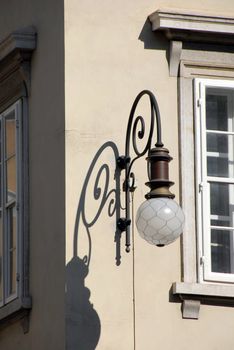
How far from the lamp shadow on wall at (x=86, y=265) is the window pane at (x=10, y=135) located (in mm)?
1646

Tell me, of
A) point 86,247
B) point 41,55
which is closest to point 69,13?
point 41,55

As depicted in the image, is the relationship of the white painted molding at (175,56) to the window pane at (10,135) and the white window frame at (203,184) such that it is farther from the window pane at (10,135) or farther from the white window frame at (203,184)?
the window pane at (10,135)

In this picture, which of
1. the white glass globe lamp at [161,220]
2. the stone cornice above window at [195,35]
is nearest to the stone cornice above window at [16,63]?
the stone cornice above window at [195,35]

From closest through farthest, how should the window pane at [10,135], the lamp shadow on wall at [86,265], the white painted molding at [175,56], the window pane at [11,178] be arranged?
1. the lamp shadow on wall at [86,265]
2. the white painted molding at [175,56]
3. the window pane at [11,178]
4. the window pane at [10,135]

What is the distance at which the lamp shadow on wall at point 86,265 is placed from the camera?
17.4 m

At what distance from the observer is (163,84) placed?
60.1 feet

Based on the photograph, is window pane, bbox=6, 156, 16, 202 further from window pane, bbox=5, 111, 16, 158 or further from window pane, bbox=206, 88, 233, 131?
window pane, bbox=206, 88, 233, 131

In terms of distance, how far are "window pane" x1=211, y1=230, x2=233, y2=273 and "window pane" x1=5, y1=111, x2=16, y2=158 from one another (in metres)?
2.34

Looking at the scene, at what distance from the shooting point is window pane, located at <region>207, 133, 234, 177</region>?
18.5m

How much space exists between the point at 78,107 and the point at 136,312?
1951mm

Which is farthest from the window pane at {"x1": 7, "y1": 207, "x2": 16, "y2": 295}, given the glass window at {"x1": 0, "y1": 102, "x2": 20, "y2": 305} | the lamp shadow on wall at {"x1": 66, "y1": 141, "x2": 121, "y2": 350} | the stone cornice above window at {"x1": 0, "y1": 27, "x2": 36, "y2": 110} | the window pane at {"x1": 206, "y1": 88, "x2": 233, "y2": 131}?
the window pane at {"x1": 206, "y1": 88, "x2": 233, "y2": 131}

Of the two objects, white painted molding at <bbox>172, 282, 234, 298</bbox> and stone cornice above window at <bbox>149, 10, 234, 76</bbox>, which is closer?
white painted molding at <bbox>172, 282, 234, 298</bbox>

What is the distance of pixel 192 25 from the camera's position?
18.3 meters

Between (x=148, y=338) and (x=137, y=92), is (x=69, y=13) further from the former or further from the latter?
(x=148, y=338)
